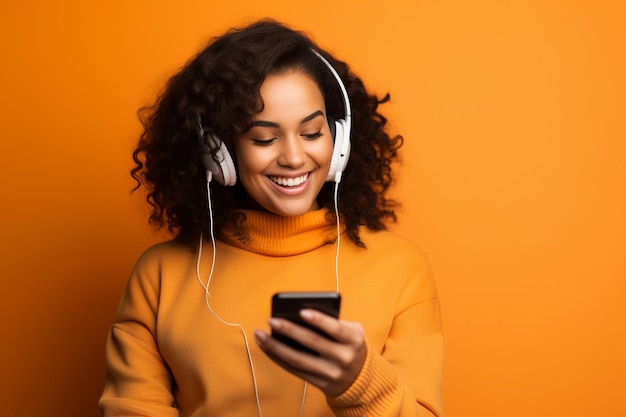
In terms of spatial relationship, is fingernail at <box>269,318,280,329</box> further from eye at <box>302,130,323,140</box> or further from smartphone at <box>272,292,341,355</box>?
eye at <box>302,130,323,140</box>

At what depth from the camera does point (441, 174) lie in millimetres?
2361

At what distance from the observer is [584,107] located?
2297 mm

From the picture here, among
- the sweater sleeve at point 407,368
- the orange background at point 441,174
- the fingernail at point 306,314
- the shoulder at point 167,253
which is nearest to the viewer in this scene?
the fingernail at point 306,314

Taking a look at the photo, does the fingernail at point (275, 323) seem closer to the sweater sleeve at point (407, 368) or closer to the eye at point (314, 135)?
the sweater sleeve at point (407, 368)

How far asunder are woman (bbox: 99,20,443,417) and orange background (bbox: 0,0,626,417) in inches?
14.2

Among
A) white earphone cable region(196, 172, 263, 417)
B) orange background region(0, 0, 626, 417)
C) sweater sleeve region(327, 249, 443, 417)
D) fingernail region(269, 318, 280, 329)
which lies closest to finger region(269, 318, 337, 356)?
fingernail region(269, 318, 280, 329)

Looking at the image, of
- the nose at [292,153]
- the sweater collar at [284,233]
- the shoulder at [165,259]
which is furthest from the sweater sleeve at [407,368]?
the shoulder at [165,259]

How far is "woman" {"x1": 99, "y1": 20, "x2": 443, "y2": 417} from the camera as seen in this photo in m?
1.81

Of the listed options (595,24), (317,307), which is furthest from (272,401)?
(595,24)

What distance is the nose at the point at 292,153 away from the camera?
178cm

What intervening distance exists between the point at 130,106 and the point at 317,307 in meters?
1.23

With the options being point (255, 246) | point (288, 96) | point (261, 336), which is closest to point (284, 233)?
point (255, 246)

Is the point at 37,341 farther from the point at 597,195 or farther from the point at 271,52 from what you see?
the point at 597,195

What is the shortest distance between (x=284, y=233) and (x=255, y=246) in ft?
0.21
